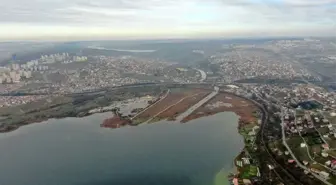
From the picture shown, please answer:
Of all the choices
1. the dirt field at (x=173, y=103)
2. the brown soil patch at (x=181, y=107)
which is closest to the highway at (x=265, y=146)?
the brown soil patch at (x=181, y=107)

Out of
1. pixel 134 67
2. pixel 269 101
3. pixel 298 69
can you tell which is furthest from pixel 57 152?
pixel 298 69

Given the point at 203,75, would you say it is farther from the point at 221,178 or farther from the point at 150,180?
the point at 150,180

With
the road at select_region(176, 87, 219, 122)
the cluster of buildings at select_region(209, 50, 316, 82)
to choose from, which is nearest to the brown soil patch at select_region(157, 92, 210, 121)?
the road at select_region(176, 87, 219, 122)

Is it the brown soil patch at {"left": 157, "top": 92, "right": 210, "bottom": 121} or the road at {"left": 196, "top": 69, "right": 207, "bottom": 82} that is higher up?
the road at {"left": 196, "top": 69, "right": 207, "bottom": 82}

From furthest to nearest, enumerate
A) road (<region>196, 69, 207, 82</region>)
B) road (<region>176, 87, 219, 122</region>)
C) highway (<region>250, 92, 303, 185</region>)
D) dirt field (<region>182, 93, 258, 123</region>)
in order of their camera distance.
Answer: road (<region>196, 69, 207, 82</region>) < road (<region>176, 87, 219, 122</region>) < dirt field (<region>182, 93, 258, 123</region>) < highway (<region>250, 92, 303, 185</region>)

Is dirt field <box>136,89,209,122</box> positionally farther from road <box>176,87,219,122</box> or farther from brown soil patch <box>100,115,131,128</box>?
brown soil patch <box>100,115,131,128</box>

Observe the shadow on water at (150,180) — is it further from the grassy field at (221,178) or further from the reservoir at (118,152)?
the grassy field at (221,178)
